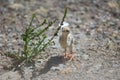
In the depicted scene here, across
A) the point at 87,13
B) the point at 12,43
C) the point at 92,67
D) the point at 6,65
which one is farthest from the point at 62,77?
the point at 87,13

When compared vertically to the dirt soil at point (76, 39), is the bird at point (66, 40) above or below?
above

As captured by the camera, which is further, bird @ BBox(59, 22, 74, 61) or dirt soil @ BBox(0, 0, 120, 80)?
bird @ BBox(59, 22, 74, 61)

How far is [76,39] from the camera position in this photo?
20.9 ft

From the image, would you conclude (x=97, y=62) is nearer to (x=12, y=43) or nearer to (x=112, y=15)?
(x=12, y=43)

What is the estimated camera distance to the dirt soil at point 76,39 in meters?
5.32

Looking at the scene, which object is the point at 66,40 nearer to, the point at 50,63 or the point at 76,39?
the point at 50,63

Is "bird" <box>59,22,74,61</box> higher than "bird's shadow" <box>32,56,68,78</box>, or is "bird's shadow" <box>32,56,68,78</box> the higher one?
Answer: "bird" <box>59,22,74,61</box>

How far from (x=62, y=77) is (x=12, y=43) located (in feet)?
4.35

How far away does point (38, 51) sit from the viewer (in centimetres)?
555

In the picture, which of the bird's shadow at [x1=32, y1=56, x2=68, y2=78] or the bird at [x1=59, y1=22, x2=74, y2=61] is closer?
the bird's shadow at [x1=32, y1=56, x2=68, y2=78]

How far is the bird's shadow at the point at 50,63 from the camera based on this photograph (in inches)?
210

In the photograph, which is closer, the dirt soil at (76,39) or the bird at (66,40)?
the dirt soil at (76,39)

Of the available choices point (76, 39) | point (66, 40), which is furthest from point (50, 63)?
point (76, 39)

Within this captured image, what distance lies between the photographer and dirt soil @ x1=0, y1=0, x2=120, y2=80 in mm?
5316
